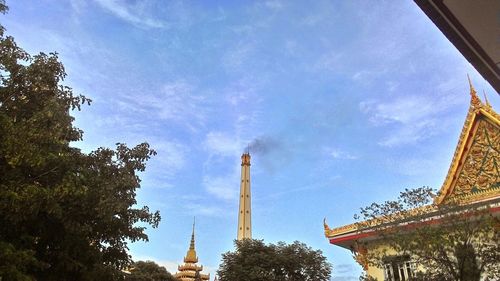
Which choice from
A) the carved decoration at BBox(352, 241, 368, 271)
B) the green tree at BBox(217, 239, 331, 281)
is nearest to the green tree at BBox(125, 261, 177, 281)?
the green tree at BBox(217, 239, 331, 281)

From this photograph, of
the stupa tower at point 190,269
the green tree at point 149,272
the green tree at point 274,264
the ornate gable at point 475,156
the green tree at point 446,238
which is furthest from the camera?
the stupa tower at point 190,269

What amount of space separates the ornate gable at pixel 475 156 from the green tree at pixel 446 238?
6.11 meters

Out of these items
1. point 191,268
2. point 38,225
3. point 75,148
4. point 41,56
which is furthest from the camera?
point 191,268

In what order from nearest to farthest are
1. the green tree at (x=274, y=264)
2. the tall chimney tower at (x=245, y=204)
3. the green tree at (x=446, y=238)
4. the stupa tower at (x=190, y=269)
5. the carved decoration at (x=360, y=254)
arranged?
the green tree at (x=446, y=238), the carved decoration at (x=360, y=254), the green tree at (x=274, y=264), the stupa tower at (x=190, y=269), the tall chimney tower at (x=245, y=204)

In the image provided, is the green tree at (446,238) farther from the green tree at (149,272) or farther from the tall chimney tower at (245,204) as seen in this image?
the tall chimney tower at (245,204)

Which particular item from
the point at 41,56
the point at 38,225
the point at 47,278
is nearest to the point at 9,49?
the point at 41,56

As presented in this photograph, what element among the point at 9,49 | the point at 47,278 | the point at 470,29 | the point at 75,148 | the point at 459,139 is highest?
the point at 459,139

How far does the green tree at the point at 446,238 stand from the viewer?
39.4 ft

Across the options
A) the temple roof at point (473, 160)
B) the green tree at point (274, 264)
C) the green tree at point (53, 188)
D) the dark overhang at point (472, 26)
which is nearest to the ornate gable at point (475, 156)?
the temple roof at point (473, 160)

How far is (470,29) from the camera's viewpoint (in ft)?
10.3

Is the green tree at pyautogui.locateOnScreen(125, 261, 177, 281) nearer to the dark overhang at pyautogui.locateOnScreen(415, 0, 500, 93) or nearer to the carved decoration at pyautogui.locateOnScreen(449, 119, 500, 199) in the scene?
the carved decoration at pyautogui.locateOnScreen(449, 119, 500, 199)

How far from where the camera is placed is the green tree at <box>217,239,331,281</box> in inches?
1064

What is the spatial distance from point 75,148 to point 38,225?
2789mm

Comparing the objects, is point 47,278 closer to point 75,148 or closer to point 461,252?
point 75,148
